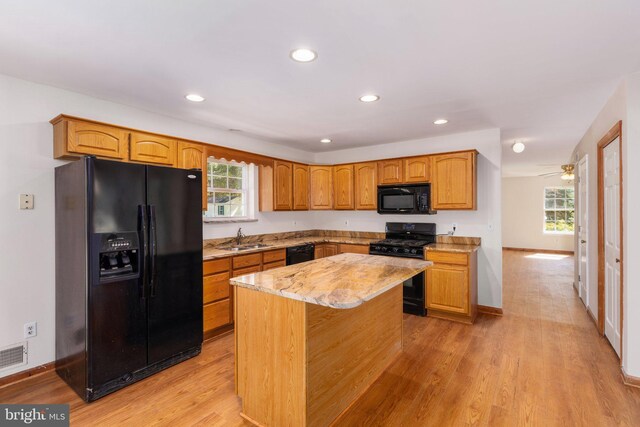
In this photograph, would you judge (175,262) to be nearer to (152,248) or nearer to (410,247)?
(152,248)

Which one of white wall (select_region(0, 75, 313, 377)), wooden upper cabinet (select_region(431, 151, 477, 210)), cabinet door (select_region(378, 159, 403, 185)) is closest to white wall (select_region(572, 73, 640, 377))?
wooden upper cabinet (select_region(431, 151, 477, 210))

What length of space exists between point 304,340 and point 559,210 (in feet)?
35.2

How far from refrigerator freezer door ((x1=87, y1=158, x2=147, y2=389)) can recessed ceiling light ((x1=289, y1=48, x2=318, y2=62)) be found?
1581mm

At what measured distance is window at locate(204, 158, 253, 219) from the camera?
426cm

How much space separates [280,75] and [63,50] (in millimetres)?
1466

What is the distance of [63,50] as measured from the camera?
7.00 feet

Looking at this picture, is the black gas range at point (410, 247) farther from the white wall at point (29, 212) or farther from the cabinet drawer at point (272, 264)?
the white wall at point (29, 212)

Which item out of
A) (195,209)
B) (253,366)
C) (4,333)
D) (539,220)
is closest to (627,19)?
(253,366)

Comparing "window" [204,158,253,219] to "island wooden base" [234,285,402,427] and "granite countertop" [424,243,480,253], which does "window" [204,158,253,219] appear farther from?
"granite countertop" [424,243,480,253]

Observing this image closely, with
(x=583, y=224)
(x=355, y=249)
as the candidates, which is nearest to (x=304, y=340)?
(x=355, y=249)

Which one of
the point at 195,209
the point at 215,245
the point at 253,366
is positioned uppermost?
the point at 195,209

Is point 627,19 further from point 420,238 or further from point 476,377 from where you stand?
point 420,238

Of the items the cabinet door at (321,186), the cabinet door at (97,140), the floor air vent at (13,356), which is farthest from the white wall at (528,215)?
the floor air vent at (13,356)

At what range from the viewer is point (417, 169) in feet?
14.8
